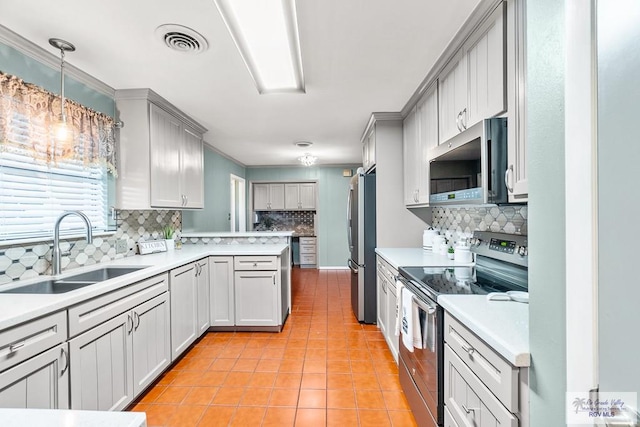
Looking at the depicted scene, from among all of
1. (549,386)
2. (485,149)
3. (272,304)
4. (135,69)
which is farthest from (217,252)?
(549,386)

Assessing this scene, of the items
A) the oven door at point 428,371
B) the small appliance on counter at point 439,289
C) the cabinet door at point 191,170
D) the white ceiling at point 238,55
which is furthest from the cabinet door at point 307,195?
the oven door at point 428,371

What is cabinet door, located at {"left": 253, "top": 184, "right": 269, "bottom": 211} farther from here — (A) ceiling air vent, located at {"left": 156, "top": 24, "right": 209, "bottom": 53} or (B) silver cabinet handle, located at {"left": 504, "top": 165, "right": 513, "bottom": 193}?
(B) silver cabinet handle, located at {"left": 504, "top": 165, "right": 513, "bottom": 193}

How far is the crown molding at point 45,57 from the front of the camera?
1734 mm

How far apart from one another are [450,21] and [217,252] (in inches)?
114

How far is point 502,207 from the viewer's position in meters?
1.98

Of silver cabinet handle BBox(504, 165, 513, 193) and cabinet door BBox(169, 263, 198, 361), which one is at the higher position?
silver cabinet handle BBox(504, 165, 513, 193)

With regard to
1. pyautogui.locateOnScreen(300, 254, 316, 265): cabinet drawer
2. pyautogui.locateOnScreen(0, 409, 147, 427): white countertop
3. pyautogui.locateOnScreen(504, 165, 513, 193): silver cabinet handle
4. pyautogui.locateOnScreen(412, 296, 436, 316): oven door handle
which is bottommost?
pyautogui.locateOnScreen(300, 254, 316, 265): cabinet drawer

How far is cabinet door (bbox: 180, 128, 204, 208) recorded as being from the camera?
3.33 metres

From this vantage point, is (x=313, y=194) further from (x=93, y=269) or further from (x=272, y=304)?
(x=93, y=269)

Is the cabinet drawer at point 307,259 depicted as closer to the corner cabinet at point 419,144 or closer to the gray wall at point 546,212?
the corner cabinet at point 419,144

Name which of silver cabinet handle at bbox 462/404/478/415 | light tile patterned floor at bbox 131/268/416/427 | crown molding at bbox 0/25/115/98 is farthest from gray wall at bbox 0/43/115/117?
silver cabinet handle at bbox 462/404/478/415

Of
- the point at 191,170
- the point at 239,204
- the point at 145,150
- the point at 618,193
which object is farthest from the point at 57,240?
the point at 239,204

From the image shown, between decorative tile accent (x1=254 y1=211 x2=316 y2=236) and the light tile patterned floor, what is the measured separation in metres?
3.98

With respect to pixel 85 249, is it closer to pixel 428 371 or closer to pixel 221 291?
pixel 221 291
